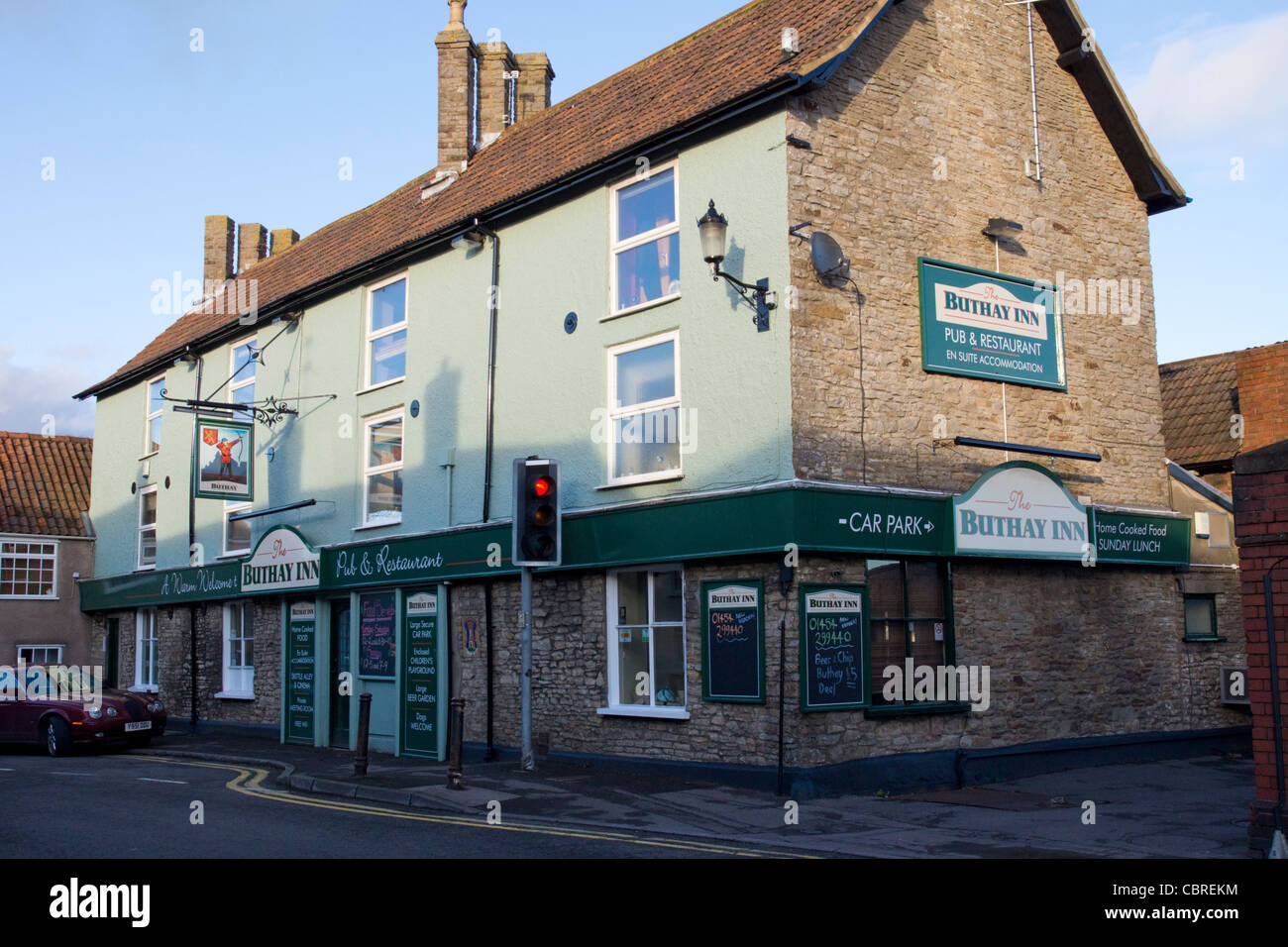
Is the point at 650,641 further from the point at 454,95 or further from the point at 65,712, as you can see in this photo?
the point at 454,95

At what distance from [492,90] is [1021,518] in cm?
1307

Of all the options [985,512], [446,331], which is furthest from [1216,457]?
[446,331]

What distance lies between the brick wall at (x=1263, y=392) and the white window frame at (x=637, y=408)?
13125mm

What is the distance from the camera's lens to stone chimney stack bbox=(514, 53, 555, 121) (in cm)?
2327

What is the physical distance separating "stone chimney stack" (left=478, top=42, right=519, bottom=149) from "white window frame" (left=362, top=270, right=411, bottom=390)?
12.0ft

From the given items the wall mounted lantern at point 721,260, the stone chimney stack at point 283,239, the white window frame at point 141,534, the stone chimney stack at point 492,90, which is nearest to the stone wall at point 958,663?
the wall mounted lantern at point 721,260

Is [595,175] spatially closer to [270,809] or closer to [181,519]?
[270,809]

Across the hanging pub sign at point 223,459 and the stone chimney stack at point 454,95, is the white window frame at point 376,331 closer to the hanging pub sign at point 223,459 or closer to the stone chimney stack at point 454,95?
the stone chimney stack at point 454,95

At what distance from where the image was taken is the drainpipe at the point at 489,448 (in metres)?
17.2

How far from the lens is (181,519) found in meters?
26.0

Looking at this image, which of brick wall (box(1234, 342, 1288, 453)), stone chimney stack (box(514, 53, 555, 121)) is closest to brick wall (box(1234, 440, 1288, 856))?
brick wall (box(1234, 342, 1288, 453))

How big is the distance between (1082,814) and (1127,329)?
29.7ft

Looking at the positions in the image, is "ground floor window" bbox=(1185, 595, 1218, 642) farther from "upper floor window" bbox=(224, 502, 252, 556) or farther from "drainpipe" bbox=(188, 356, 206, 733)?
"drainpipe" bbox=(188, 356, 206, 733)

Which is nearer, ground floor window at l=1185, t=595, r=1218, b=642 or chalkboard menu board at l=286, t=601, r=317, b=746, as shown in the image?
ground floor window at l=1185, t=595, r=1218, b=642
